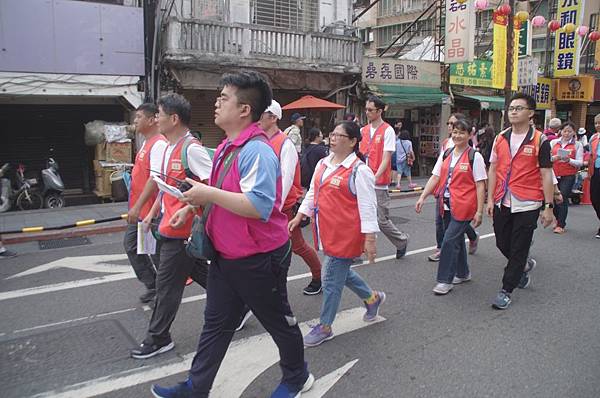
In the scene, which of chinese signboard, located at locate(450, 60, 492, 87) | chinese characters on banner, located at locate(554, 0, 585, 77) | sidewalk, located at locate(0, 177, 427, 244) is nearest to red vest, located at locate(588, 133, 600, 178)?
sidewalk, located at locate(0, 177, 427, 244)

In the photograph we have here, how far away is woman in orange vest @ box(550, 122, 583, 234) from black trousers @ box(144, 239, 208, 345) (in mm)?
6546

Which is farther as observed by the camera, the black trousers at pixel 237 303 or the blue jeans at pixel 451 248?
the blue jeans at pixel 451 248

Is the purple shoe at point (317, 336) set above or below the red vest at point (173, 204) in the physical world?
below

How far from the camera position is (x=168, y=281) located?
11.2ft

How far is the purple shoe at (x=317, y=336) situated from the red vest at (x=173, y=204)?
3.94 ft

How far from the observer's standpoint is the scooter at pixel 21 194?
9797 mm

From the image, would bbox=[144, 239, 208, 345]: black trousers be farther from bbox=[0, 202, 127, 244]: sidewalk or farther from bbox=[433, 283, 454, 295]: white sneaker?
bbox=[0, 202, 127, 244]: sidewalk

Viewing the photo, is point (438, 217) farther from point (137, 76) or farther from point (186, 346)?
point (137, 76)

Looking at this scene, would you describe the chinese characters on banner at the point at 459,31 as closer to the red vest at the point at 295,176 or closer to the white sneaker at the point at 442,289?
the white sneaker at the point at 442,289

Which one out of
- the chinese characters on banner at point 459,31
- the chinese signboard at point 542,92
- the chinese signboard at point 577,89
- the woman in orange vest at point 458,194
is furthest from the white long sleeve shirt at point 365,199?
the chinese signboard at point 577,89

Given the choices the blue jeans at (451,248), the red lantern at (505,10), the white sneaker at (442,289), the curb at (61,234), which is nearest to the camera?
the blue jeans at (451,248)

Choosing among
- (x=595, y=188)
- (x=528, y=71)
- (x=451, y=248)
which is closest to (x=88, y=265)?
(x=451, y=248)

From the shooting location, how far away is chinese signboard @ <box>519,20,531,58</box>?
17.1 meters

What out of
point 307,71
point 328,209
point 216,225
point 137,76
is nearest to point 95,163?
point 137,76
